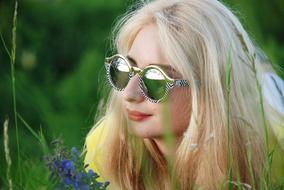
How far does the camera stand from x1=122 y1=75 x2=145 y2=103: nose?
9.39 ft

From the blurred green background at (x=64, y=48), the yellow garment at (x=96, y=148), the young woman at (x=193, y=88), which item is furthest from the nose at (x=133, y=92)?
the blurred green background at (x=64, y=48)

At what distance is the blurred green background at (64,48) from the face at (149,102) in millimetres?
3856

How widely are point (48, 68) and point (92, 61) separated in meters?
0.85

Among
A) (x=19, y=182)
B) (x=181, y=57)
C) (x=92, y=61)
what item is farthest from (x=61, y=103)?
(x=19, y=182)

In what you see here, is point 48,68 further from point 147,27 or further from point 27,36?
point 147,27

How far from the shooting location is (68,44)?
8.51m

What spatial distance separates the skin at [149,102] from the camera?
2.84 meters

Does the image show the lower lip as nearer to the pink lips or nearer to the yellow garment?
the pink lips

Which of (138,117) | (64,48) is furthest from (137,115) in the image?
(64,48)

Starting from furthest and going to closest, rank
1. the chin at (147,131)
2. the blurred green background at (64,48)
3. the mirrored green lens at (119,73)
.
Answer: the blurred green background at (64,48) < the mirrored green lens at (119,73) < the chin at (147,131)

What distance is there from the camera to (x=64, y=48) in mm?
8500

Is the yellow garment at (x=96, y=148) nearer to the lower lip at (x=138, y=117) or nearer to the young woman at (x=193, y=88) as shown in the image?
the young woman at (x=193, y=88)

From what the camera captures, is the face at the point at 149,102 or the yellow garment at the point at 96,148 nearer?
the face at the point at 149,102

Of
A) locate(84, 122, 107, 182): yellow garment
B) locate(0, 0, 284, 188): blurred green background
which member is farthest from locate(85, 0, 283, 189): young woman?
locate(0, 0, 284, 188): blurred green background
